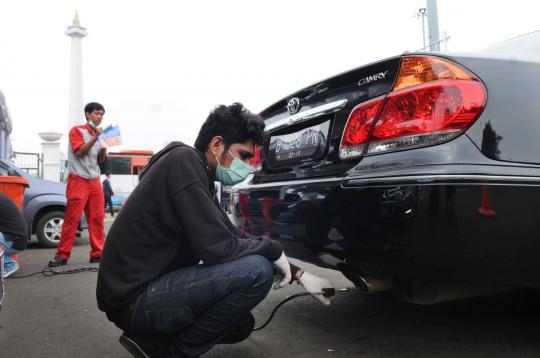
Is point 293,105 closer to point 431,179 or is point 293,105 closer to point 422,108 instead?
point 422,108

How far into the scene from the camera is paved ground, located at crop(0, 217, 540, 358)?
2109mm

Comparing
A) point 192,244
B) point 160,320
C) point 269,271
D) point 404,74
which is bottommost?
point 160,320

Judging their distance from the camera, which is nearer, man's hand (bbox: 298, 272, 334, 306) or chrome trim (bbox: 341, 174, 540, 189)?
chrome trim (bbox: 341, 174, 540, 189)

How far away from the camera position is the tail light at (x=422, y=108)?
1.63m

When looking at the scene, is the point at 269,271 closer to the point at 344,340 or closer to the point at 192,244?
the point at 192,244

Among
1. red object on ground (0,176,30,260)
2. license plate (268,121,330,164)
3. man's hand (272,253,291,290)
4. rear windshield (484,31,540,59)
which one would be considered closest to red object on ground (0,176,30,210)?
red object on ground (0,176,30,260)

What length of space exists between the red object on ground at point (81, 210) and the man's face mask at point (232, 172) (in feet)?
9.35

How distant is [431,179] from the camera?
1540 mm

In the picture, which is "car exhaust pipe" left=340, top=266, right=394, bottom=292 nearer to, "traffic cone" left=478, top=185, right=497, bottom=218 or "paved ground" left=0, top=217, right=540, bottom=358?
"paved ground" left=0, top=217, right=540, bottom=358

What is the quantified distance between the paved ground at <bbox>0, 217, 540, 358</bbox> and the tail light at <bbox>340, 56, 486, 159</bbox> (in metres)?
0.98

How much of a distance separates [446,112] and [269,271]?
2.96ft

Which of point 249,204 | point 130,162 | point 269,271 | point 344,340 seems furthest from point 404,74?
point 130,162

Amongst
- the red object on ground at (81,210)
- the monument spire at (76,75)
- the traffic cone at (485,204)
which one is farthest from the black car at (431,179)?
the monument spire at (76,75)

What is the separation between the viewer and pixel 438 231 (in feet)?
5.03
